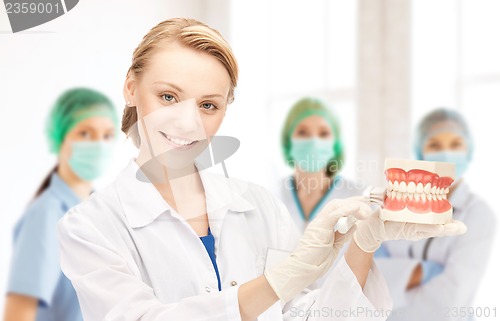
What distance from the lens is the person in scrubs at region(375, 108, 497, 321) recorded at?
84.4 inches

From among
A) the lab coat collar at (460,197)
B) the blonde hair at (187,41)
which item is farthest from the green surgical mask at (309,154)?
the blonde hair at (187,41)

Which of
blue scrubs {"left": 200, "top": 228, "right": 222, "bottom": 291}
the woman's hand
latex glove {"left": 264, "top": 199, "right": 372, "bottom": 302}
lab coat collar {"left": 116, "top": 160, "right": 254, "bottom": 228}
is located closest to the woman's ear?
lab coat collar {"left": 116, "top": 160, "right": 254, "bottom": 228}

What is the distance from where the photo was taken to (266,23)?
234 centimetres

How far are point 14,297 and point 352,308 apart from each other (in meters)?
1.43

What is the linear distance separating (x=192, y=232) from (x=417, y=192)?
1.48 feet

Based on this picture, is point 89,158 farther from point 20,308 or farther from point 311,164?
point 311,164

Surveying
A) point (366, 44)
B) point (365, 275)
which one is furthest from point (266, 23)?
point (365, 275)

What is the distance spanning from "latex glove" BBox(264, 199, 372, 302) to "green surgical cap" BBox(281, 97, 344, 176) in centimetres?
113

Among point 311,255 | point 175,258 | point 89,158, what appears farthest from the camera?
point 89,158

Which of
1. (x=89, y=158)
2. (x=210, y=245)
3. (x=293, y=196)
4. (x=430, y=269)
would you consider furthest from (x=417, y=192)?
(x=89, y=158)

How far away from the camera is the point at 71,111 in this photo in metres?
2.30

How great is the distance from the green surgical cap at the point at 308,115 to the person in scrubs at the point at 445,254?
292 mm

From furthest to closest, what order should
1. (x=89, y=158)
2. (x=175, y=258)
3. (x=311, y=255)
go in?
(x=89, y=158)
(x=175, y=258)
(x=311, y=255)

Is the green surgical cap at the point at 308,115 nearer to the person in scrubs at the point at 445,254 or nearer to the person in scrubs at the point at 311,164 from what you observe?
the person in scrubs at the point at 311,164
